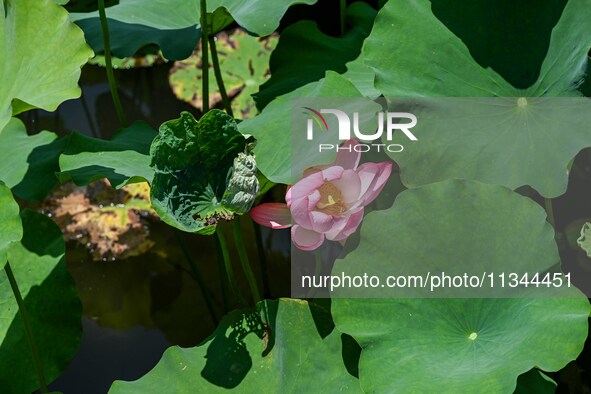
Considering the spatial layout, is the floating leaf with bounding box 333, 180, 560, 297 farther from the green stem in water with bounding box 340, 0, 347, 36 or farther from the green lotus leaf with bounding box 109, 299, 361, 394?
the green stem in water with bounding box 340, 0, 347, 36

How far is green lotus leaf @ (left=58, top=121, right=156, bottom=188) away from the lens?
1.76m

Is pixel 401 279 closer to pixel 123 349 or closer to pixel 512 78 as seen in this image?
pixel 512 78

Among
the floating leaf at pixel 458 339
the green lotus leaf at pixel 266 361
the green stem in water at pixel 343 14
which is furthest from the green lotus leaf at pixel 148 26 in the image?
the floating leaf at pixel 458 339

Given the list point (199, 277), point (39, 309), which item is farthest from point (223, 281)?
point (39, 309)

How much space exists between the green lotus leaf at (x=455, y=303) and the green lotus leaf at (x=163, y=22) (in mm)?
663

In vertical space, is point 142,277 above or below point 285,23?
below

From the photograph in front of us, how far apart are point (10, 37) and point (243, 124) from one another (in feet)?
1.71

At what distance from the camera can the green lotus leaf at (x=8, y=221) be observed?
1576 mm

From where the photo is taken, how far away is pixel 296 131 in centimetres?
182

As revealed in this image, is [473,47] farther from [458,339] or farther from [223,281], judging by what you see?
[223,281]

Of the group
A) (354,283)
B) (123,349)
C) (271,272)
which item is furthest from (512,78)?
(123,349)

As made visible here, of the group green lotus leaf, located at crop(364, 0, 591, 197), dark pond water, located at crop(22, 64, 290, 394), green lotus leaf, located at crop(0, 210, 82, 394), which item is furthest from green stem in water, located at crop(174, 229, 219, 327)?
green lotus leaf, located at crop(364, 0, 591, 197)

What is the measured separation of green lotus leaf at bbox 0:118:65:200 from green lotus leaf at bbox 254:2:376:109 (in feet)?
1.69

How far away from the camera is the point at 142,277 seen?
2658 millimetres
